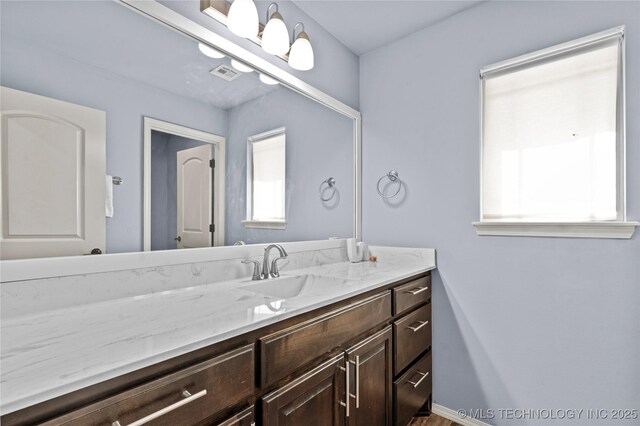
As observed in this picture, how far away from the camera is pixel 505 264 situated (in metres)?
1.74

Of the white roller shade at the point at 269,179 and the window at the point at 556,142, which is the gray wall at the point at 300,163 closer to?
the white roller shade at the point at 269,179

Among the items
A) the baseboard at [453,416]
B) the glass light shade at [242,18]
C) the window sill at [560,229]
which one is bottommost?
the baseboard at [453,416]

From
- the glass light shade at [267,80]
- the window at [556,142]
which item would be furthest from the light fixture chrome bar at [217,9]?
the window at [556,142]

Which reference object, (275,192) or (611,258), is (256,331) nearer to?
(275,192)

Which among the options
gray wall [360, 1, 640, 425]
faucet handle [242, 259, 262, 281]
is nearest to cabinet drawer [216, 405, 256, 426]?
faucet handle [242, 259, 262, 281]

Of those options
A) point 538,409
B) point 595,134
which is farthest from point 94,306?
point 595,134

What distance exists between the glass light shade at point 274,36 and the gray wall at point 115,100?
551mm

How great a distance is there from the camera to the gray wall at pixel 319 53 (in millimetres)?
1390

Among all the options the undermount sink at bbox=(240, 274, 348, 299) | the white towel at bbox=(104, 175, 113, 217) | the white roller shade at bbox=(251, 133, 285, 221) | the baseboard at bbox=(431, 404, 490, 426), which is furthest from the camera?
the baseboard at bbox=(431, 404, 490, 426)

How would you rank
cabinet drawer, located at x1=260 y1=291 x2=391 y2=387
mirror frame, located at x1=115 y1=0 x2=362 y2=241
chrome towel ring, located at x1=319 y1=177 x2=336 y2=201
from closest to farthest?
cabinet drawer, located at x1=260 y1=291 x2=391 y2=387
mirror frame, located at x1=115 y1=0 x2=362 y2=241
chrome towel ring, located at x1=319 y1=177 x2=336 y2=201

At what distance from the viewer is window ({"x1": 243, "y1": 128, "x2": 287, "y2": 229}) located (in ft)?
5.30

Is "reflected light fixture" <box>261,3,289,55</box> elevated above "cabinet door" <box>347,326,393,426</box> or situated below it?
above

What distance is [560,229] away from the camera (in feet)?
5.12

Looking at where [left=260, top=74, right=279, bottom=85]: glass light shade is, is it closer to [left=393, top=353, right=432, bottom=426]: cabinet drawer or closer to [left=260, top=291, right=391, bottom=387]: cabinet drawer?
[left=260, top=291, right=391, bottom=387]: cabinet drawer
